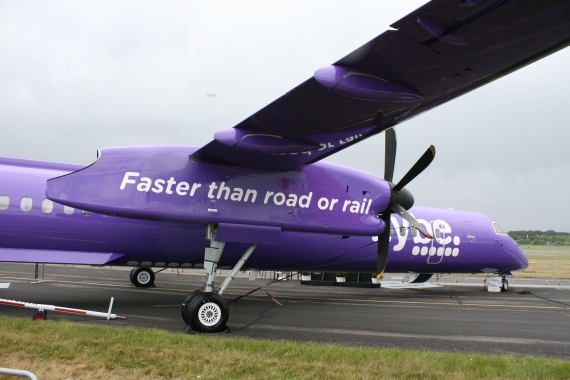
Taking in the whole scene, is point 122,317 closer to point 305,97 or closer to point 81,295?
point 81,295

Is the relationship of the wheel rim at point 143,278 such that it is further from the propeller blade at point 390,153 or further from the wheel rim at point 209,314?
the propeller blade at point 390,153

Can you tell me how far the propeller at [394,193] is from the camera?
10.7 m

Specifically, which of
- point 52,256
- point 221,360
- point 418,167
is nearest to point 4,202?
point 52,256

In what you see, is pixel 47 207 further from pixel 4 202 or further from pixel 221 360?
pixel 221 360

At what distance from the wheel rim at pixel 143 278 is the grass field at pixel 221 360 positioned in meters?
10.7

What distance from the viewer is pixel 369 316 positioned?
40.3ft

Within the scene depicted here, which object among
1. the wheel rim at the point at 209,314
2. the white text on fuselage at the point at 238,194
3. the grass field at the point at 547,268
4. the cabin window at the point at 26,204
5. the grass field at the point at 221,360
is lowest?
the grass field at the point at 547,268

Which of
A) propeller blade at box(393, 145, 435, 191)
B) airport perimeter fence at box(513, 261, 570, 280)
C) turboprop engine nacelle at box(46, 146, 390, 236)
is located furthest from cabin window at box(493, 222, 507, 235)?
airport perimeter fence at box(513, 261, 570, 280)

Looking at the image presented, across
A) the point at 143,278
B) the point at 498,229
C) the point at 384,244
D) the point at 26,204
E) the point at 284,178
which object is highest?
the point at 284,178

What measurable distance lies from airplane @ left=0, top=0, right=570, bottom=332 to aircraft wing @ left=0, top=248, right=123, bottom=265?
0.11 feet

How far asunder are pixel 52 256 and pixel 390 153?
894cm

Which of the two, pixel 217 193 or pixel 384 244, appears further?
pixel 384 244

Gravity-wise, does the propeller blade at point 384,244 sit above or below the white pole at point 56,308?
above

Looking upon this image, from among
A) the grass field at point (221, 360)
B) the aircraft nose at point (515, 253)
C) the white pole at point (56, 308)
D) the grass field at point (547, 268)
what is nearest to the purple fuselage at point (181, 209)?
the white pole at point (56, 308)
